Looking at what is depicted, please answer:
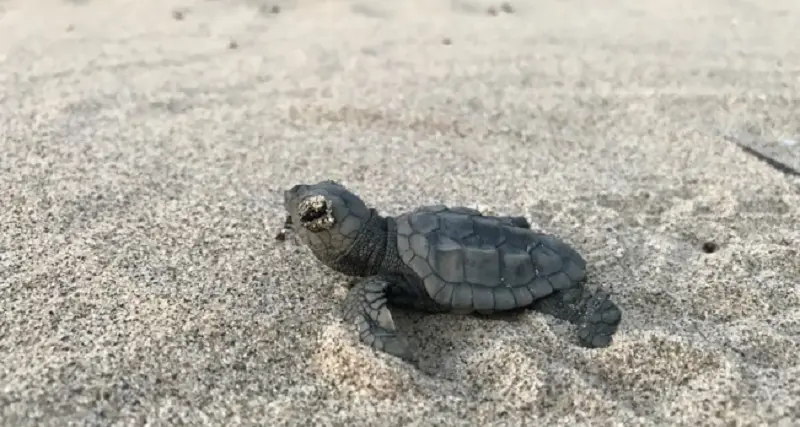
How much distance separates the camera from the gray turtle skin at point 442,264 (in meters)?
2.02

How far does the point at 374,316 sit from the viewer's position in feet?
6.41

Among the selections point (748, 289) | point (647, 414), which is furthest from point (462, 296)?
point (748, 289)

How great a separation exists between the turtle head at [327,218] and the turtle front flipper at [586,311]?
0.56 m

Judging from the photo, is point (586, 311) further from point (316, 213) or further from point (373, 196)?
point (373, 196)

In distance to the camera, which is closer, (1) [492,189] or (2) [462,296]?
(2) [462,296]

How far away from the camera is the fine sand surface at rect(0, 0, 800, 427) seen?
5.78 feet

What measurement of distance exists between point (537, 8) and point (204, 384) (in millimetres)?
4381

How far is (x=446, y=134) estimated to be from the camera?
11.3 ft

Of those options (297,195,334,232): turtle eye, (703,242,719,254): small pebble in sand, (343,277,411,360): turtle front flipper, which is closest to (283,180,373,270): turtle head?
(297,195,334,232): turtle eye

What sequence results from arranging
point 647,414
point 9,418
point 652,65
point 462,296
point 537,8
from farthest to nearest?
point 537,8
point 652,65
point 462,296
point 647,414
point 9,418

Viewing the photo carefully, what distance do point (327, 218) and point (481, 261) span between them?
1.46 feet

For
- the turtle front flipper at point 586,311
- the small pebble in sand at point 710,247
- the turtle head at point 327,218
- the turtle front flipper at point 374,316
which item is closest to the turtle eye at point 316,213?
the turtle head at point 327,218

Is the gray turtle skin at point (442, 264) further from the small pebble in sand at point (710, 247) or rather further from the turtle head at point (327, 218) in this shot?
the small pebble in sand at point (710, 247)

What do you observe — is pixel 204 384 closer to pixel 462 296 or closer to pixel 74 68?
pixel 462 296
